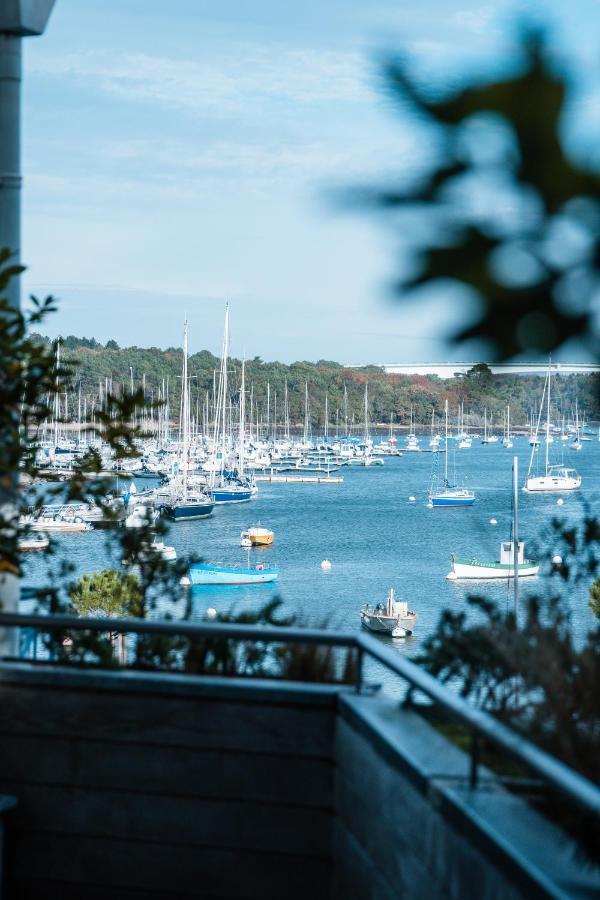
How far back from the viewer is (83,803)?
3295mm

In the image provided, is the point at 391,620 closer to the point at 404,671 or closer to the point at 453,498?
the point at 404,671

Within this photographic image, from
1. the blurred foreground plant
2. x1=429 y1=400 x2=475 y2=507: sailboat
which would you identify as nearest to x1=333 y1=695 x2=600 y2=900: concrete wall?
the blurred foreground plant

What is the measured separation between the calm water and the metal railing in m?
13.6

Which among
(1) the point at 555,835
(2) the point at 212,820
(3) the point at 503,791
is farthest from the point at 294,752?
(1) the point at 555,835

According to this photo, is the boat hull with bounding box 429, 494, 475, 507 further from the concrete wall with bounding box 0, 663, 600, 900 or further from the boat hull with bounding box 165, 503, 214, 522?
Answer: the concrete wall with bounding box 0, 663, 600, 900

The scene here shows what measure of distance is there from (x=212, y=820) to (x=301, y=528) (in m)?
40.8

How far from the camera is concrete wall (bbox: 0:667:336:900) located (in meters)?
3.16

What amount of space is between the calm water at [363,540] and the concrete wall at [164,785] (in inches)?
536

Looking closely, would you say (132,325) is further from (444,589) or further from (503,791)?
(444,589)

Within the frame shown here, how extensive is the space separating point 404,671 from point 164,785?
0.87 m

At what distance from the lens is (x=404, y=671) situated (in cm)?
277

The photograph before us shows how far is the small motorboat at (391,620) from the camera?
2361 centimetres

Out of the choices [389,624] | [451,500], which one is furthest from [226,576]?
[451,500]

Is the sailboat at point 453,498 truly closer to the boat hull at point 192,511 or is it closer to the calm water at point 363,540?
the calm water at point 363,540
